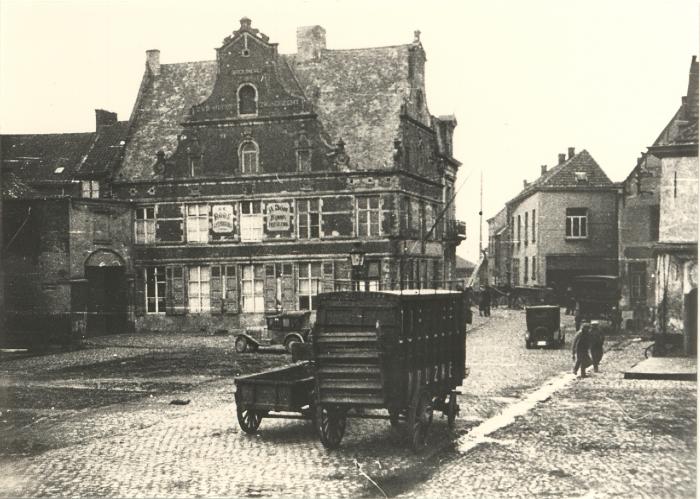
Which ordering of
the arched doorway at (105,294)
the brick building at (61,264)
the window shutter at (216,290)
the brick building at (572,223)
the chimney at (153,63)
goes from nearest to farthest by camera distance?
the brick building at (61,264) < the arched doorway at (105,294) < the window shutter at (216,290) < the chimney at (153,63) < the brick building at (572,223)

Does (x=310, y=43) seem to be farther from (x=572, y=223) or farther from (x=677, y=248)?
(x=677, y=248)

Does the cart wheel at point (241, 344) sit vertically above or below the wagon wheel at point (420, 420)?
below

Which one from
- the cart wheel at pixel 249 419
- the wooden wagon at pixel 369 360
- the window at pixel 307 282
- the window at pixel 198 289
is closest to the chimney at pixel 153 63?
the window at pixel 198 289

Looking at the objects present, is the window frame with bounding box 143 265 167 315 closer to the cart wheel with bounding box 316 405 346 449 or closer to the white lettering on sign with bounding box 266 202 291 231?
the white lettering on sign with bounding box 266 202 291 231

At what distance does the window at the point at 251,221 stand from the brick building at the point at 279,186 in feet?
0.15

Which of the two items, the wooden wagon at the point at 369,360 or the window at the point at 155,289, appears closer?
the wooden wagon at the point at 369,360

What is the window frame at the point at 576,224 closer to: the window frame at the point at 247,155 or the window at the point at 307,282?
the window at the point at 307,282

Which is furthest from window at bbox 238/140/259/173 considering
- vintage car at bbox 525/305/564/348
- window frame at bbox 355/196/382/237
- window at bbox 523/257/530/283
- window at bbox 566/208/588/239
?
window at bbox 523/257/530/283

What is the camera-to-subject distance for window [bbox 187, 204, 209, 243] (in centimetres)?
3588

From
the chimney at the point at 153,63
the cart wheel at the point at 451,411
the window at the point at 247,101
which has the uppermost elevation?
the chimney at the point at 153,63

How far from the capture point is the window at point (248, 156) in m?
35.2

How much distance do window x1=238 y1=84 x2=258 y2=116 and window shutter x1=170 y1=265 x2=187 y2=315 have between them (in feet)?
25.5

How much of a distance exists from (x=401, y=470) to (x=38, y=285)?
24.5 meters

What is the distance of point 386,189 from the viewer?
33.8 metres
